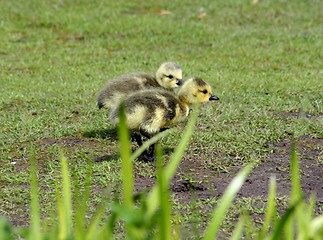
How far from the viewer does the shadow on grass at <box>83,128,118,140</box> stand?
588 cm

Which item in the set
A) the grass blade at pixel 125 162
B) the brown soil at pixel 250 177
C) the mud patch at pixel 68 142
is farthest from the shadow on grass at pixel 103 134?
the grass blade at pixel 125 162

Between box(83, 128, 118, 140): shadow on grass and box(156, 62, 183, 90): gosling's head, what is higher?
box(156, 62, 183, 90): gosling's head

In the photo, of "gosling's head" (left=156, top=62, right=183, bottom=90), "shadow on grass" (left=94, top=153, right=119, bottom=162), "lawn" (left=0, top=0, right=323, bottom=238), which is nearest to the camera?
"lawn" (left=0, top=0, right=323, bottom=238)

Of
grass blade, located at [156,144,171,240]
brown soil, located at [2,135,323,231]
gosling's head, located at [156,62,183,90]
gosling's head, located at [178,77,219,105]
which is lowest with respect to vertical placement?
brown soil, located at [2,135,323,231]

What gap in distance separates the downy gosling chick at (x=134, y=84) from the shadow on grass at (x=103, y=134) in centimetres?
29

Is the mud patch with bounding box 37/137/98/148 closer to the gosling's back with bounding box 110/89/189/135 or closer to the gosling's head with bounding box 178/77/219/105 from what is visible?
the gosling's back with bounding box 110/89/189/135

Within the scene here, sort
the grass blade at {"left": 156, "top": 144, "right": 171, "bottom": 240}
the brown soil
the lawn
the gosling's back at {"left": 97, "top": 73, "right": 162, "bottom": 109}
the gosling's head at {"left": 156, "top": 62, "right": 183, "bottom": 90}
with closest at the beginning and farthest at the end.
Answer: the grass blade at {"left": 156, "top": 144, "right": 171, "bottom": 240}
the brown soil
the lawn
the gosling's back at {"left": 97, "top": 73, "right": 162, "bottom": 109}
the gosling's head at {"left": 156, "top": 62, "right": 183, "bottom": 90}

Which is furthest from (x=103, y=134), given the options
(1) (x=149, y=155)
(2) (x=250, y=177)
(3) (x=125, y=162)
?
(3) (x=125, y=162)

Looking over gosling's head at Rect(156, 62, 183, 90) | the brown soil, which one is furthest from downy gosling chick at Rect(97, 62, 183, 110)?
the brown soil

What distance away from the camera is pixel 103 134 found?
5965mm

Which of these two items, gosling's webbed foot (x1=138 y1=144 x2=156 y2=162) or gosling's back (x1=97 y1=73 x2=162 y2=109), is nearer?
gosling's webbed foot (x1=138 y1=144 x2=156 y2=162)

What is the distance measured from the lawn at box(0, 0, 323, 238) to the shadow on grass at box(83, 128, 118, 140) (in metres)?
0.03

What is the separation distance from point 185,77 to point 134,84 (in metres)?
2.47

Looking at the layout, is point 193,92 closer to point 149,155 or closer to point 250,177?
point 149,155
